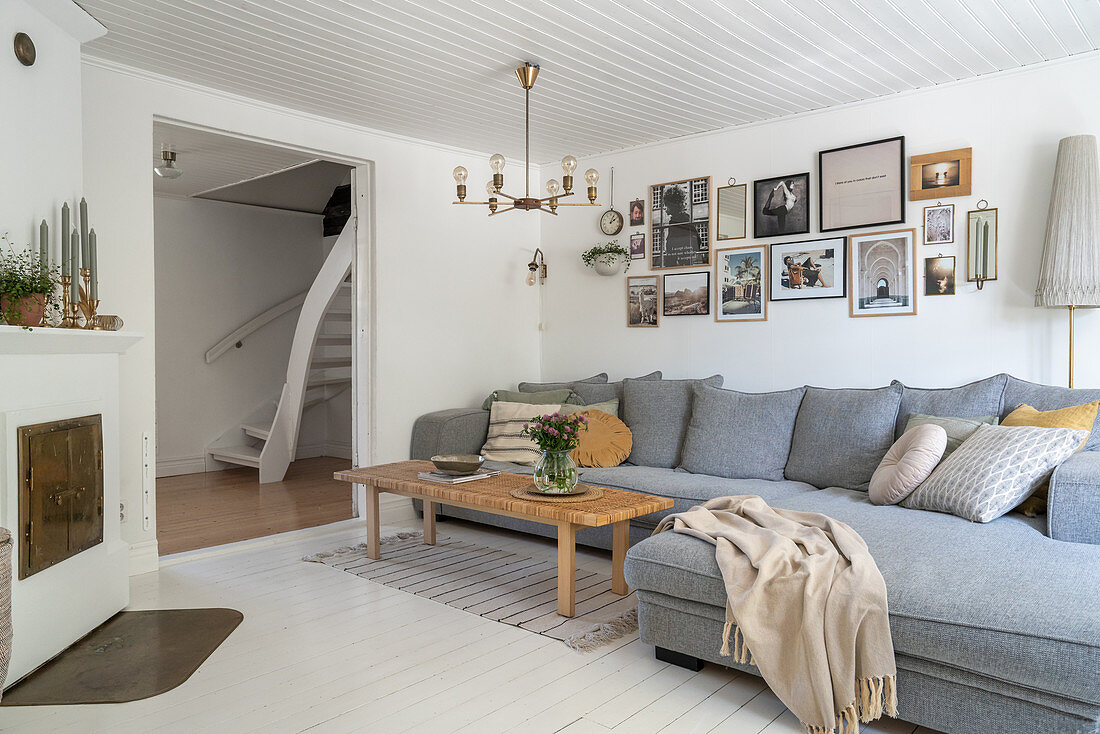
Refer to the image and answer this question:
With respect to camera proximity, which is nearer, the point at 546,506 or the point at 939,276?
the point at 546,506

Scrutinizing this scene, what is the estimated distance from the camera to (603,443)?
454cm

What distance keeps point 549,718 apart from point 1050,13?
11.0 ft

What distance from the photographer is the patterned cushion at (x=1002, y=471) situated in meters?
2.90

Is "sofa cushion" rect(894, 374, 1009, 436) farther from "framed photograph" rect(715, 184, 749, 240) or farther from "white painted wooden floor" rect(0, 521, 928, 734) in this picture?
"white painted wooden floor" rect(0, 521, 928, 734)

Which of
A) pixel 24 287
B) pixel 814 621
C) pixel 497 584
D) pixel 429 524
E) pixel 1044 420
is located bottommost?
pixel 497 584

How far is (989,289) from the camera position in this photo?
3.89 metres

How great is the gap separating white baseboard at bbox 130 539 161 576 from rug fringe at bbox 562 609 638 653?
227 centimetres

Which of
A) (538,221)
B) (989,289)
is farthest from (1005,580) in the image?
(538,221)

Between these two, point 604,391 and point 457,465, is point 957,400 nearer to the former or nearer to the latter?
point 604,391

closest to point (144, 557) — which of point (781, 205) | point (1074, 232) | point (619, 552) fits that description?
point (619, 552)

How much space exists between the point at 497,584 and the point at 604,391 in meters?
1.74

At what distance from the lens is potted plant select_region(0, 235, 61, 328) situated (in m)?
2.59

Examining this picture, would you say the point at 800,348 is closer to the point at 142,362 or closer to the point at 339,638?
the point at 339,638

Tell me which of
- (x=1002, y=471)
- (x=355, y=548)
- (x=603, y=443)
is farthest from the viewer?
(x=603, y=443)
